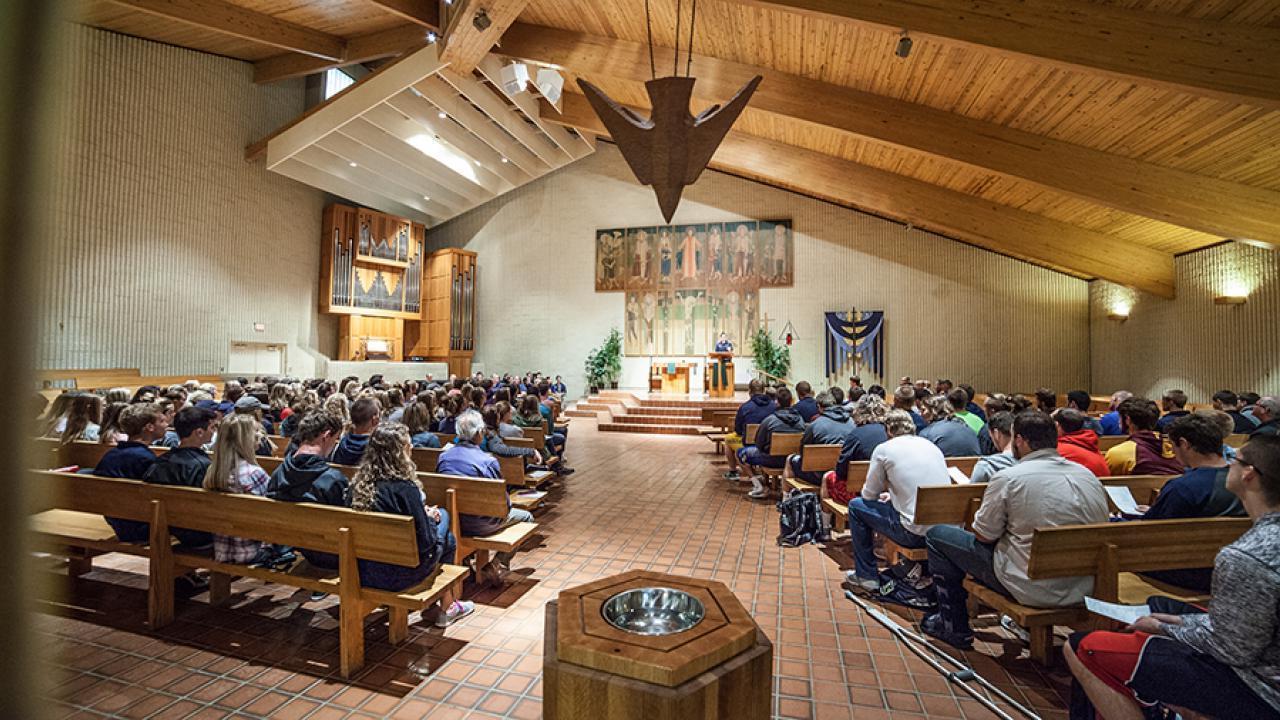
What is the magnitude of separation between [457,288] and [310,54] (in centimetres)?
631

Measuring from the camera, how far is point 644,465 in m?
7.28

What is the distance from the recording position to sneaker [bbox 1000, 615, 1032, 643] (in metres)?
2.81

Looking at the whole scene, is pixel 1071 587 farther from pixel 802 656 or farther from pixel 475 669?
pixel 475 669

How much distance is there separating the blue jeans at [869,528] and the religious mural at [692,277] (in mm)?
10398

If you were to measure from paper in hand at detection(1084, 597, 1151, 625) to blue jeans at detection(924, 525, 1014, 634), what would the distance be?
54 cm

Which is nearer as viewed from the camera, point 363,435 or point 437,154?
point 363,435

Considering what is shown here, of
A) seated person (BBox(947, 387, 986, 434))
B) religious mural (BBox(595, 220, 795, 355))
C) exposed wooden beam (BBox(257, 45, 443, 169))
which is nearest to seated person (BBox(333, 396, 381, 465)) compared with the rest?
seated person (BBox(947, 387, 986, 434))

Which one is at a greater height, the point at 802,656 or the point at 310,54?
the point at 310,54

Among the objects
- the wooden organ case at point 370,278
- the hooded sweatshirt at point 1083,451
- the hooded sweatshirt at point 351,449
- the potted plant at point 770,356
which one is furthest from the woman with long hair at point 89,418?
the potted plant at point 770,356

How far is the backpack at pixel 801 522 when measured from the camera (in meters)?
4.20

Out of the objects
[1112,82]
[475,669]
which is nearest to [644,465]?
[475,669]

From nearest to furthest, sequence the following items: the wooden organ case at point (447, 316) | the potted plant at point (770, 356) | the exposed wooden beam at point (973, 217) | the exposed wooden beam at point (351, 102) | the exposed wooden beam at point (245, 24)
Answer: the exposed wooden beam at point (245, 24), the exposed wooden beam at point (351, 102), the exposed wooden beam at point (973, 217), the potted plant at point (770, 356), the wooden organ case at point (447, 316)

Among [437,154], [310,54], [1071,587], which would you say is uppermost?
[310,54]

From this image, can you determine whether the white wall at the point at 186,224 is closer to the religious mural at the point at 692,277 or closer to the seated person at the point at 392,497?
the religious mural at the point at 692,277
